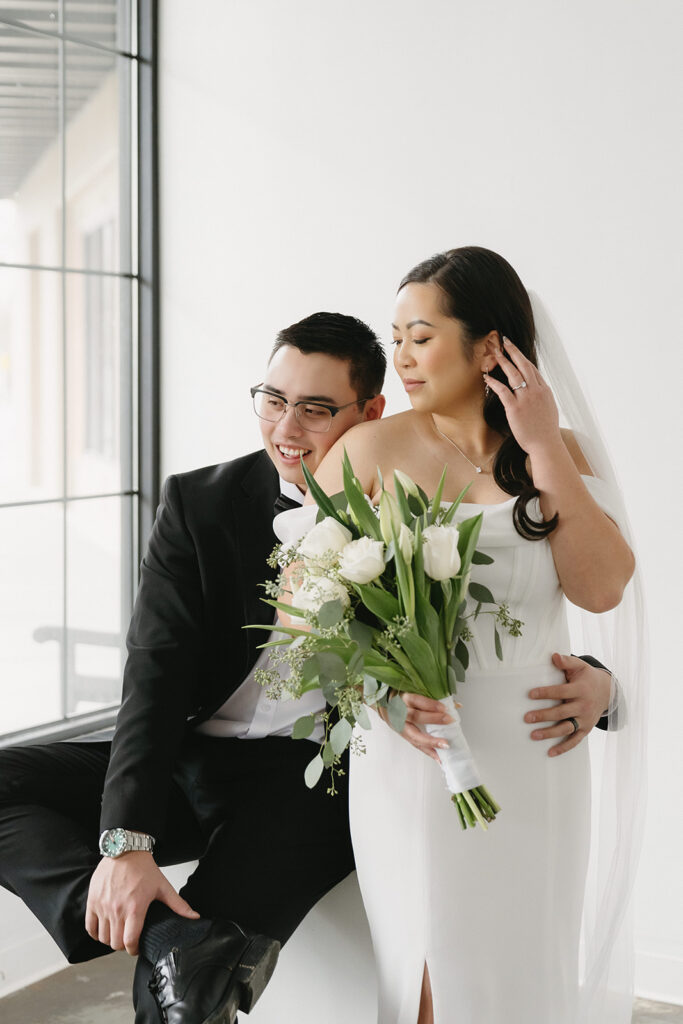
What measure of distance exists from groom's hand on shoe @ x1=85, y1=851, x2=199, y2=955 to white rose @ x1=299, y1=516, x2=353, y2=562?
29.3 inches

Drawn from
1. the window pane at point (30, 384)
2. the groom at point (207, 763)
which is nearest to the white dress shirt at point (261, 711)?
the groom at point (207, 763)

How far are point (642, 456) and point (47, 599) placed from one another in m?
2.34

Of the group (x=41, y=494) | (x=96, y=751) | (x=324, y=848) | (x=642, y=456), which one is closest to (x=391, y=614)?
(x=324, y=848)

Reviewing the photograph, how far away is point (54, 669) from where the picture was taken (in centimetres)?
416

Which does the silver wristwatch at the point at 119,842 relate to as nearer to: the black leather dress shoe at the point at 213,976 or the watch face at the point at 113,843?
the watch face at the point at 113,843

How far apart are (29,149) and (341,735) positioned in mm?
2988

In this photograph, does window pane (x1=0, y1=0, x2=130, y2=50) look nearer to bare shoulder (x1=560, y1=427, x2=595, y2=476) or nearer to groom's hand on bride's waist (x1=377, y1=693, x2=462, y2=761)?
bare shoulder (x1=560, y1=427, x2=595, y2=476)

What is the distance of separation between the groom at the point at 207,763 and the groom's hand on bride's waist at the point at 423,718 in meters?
0.33

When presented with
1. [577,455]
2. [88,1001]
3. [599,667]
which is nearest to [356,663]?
[577,455]

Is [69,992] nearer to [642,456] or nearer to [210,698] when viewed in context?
[210,698]

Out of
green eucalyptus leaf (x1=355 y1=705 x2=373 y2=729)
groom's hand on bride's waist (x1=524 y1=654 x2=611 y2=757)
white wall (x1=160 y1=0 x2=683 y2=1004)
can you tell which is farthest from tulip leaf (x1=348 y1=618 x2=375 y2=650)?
white wall (x1=160 y1=0 x2=683 y2=1004)

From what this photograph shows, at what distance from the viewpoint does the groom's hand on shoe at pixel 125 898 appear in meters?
1.98

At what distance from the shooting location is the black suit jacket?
2.30m

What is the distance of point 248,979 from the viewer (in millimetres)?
1921
